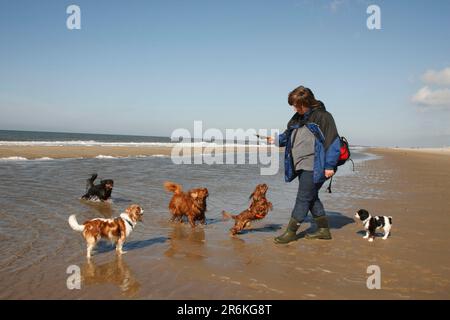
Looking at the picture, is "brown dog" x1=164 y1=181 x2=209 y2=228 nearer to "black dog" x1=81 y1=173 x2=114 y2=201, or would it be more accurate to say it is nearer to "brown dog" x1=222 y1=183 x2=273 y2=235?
"brown dog" x1=222 y1=183 x2=273 y2=235

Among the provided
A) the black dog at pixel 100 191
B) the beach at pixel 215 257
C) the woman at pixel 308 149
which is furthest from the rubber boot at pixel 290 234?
the black dog at pixel 100 191

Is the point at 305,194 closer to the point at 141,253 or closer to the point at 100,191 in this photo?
the point at 141,253

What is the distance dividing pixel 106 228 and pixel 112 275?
92 cm

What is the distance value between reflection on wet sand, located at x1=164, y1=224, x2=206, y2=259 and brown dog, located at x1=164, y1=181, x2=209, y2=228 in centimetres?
22

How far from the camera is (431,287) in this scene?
395 centimetres

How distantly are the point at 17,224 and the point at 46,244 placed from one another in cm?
143

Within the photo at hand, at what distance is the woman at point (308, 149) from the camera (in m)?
5.41

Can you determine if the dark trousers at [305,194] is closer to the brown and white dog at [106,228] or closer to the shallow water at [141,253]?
the shallow water at [141,253]

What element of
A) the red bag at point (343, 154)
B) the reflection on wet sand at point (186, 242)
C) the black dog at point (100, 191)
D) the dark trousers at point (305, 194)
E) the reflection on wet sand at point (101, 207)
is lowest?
the reflection on wet sand at point (186, 242)

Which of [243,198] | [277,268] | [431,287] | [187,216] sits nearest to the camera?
[431,287]

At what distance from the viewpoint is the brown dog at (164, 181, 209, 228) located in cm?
665

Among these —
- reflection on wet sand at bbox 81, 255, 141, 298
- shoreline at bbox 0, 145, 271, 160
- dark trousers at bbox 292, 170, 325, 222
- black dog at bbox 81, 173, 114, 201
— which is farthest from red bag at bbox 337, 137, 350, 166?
shoreline at bbox 0, 145, 271, 160
